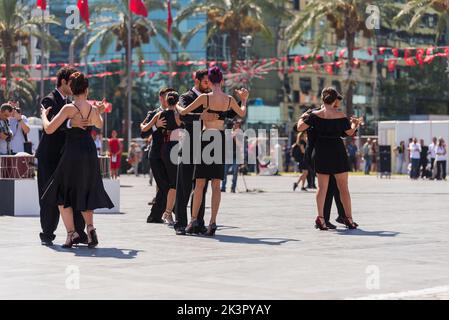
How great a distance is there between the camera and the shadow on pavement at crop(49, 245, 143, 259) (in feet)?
35.0

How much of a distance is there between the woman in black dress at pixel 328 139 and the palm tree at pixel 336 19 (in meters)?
34.7

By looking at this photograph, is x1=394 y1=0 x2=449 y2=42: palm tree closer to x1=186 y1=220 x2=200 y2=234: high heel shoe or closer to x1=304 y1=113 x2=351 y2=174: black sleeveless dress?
x1=304 y1=113 x2=351 y2=174: black sleeveless dress

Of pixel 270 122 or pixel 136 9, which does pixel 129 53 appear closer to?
pixel 136 9

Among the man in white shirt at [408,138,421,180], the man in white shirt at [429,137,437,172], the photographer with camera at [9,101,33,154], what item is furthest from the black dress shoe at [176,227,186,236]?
the man in white shirt at [429,137,437,172]

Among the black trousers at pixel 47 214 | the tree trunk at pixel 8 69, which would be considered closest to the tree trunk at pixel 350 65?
the tree trunk at pixel 8 69

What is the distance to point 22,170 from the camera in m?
16.8

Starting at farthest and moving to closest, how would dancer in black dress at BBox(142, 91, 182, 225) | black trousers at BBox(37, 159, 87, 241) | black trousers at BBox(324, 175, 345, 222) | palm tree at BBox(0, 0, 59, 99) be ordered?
palm tree at BBox(0, 0, 59, 99)
dancer in black dress at BBox(142, 91, 182, 225)
black trousers at BBox(324, 175, 345, 222)
black trousers at BBox(37, 159, 87, 241)

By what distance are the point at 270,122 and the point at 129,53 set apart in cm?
2645

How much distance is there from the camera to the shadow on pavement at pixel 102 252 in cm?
1066

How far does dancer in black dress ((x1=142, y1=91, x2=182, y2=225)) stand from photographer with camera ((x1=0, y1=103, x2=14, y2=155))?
245cm

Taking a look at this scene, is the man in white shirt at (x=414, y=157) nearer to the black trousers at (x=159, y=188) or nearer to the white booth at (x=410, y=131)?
the white booth at (x=410, y=131)

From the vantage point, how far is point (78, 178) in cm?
1142
